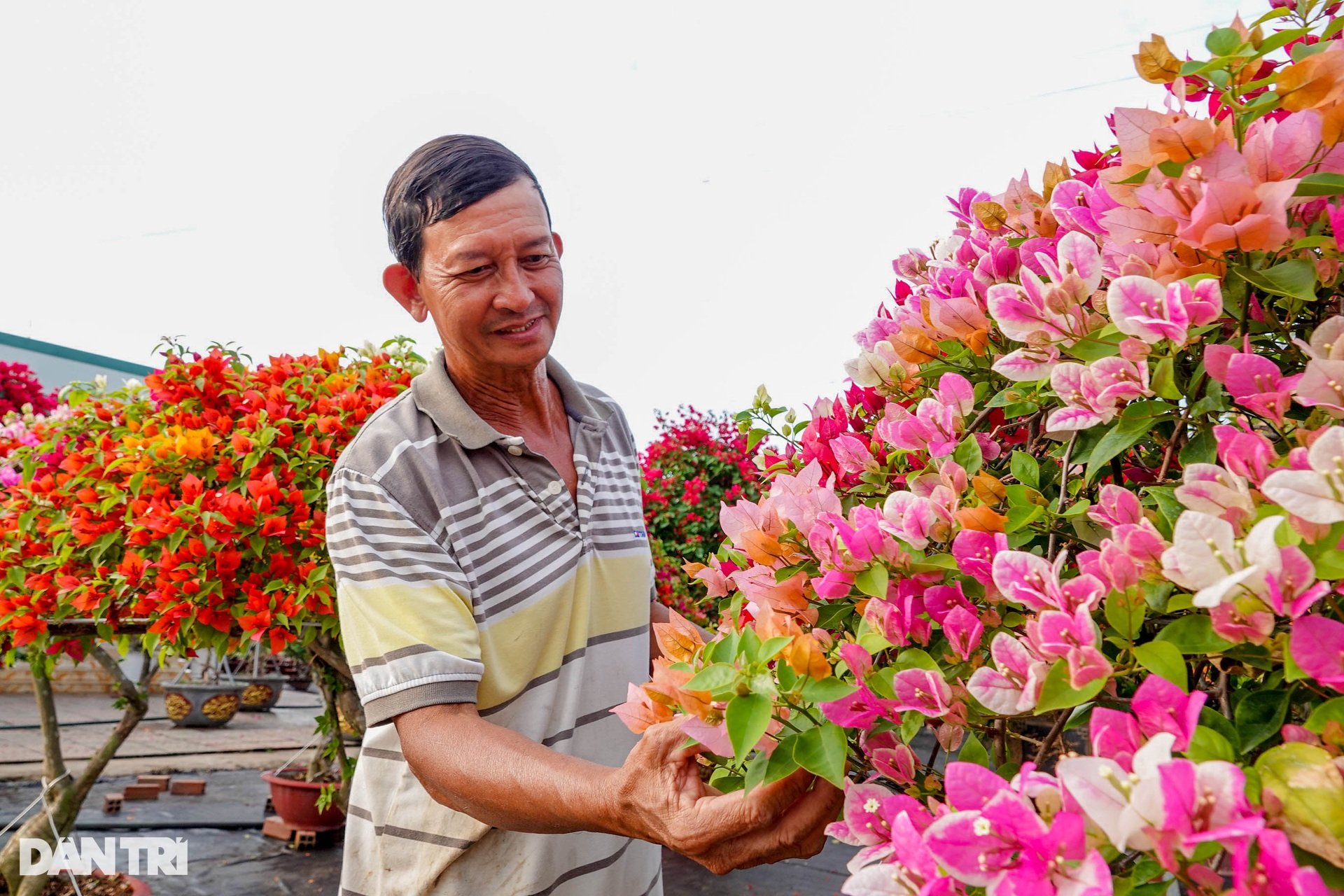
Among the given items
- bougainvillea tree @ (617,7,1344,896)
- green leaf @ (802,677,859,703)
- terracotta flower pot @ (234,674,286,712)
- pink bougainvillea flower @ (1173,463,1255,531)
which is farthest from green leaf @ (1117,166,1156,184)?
terracotta flower pot @ (234,674,286,712)

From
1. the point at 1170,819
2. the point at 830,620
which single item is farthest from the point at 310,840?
the point at 1170,819

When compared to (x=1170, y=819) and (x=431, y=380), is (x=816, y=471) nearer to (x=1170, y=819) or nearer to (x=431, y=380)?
(x=1170, y=819)

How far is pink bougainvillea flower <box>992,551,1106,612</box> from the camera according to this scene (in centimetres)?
64

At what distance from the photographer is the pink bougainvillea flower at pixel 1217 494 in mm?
609

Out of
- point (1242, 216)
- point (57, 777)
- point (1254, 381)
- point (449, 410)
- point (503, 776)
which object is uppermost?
point (449, 410)

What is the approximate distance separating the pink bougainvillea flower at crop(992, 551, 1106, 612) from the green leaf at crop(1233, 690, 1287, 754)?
103 mm

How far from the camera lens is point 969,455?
34.9 inches

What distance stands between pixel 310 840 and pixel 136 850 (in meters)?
0.86

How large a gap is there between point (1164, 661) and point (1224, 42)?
18.6 inches

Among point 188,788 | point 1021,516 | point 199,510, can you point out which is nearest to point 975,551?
point 1021,516

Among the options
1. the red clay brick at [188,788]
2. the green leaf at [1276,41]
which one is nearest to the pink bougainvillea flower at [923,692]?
the green leaf at [1276,41]

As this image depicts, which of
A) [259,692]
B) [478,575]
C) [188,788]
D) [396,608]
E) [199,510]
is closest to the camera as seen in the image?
[396,608]

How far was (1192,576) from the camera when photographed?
22.3 inches

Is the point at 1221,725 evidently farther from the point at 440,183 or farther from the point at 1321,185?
the point at 440,183
